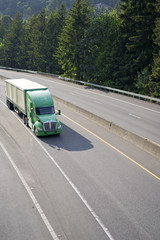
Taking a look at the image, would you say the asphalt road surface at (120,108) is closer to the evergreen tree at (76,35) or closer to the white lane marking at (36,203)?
the white lane marking at (36,203)

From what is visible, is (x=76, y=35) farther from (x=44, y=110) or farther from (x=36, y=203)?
(x=36, y=203)

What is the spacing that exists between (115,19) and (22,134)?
4231 centimetres

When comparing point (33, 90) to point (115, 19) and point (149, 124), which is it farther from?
point (115, 19)

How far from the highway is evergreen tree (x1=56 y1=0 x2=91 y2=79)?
126 ft

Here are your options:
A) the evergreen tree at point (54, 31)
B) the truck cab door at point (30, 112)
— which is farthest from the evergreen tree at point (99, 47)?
the truck cab door at point (30, 112)

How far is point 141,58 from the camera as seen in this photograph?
43875mm

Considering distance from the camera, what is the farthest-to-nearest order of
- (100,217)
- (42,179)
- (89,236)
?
(42,179), (100,217), (89,236)

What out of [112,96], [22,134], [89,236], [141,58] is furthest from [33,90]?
[141,58]

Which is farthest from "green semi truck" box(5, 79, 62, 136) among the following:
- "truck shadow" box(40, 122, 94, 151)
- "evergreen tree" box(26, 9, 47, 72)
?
"evergreen tree" box(26, 9, 47, 72)

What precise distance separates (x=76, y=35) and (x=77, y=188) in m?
49.2

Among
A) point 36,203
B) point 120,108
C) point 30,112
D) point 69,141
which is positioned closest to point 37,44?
point 120,108

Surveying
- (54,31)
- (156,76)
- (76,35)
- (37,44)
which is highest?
(54,31)

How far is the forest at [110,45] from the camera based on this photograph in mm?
41906

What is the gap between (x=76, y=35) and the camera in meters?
57.2
